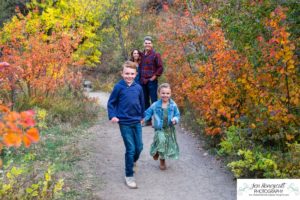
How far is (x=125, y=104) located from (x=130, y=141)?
0.51 metres

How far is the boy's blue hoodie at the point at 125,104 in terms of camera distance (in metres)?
5.60

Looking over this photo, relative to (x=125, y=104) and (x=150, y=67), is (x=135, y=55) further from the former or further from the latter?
(x=125, y=104)

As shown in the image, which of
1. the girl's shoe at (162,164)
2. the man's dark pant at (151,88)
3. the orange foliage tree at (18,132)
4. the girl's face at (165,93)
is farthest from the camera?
the man's dark pant at (151,88)

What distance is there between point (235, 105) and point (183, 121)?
11.7 feet

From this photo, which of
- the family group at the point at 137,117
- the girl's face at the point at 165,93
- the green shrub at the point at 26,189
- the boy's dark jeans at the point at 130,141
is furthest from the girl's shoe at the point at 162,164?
the green shrub at the point at 26,189

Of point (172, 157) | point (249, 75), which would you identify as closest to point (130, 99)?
point (172, 157)

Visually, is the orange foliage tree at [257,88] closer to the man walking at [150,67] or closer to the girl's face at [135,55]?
the man walking at [150,67]

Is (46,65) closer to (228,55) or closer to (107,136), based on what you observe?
(107,136)

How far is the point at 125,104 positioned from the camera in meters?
5.60

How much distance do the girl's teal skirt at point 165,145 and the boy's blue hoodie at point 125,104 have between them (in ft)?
2.56

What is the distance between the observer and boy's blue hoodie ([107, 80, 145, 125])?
5598 millimetres

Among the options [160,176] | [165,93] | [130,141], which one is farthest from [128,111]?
[160,176]

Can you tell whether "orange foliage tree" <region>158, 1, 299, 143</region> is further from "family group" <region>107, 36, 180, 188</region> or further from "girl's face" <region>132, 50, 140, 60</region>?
"girl's face" <region>132, 50, 140, 60</region>

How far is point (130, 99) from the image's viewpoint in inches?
221
